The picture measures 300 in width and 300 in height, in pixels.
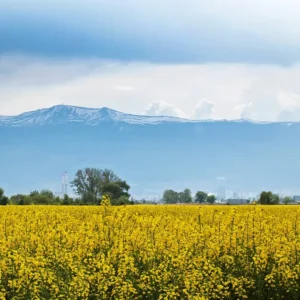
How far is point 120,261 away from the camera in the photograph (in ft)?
40.4

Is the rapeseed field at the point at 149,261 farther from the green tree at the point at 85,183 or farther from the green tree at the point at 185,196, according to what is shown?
the green tree at the point at 185,196

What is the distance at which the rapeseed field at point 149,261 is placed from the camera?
11289 millimetres

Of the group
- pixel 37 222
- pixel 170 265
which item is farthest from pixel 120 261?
pixel 37 222

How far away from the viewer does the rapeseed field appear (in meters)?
11.3

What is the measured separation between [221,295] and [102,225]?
3613 millimetres

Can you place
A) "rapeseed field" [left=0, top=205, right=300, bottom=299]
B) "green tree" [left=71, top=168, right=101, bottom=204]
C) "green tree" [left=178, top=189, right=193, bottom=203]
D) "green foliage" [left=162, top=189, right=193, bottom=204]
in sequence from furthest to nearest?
"green foliage" [left=162, top=189, right=193, bottom=204] → "green tree" [left=178, top=189, right=193, bottom=203] → "green tree" [left=71, top=168, right=101, bottom=204] → "rapeseed field" [left=0, top=205, right=300, bottom=299]

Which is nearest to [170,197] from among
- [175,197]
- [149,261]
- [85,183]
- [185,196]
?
[175,197]

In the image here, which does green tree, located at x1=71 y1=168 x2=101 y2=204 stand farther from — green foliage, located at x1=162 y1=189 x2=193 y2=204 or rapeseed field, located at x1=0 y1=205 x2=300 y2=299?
rapeseed field, located at x1=0 y1=205 x2=300 y2=299

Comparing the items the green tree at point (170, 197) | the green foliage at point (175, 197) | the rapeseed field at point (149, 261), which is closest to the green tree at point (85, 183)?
the green foliage at point (175, 197)

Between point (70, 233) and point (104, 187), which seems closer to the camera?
point (70, 233)

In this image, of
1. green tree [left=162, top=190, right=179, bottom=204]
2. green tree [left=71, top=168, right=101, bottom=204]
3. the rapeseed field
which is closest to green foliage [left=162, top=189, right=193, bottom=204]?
green tree [left=162, top=190, right=179, bottom=204]

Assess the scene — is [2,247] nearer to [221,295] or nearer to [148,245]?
[148,245]

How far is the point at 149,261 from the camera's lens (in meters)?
12.8

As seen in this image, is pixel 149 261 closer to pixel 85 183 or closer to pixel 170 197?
pixel 85 183
